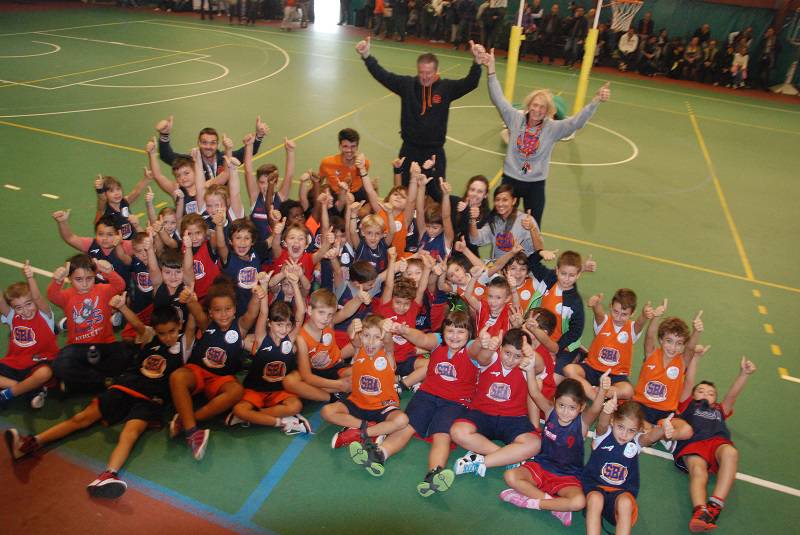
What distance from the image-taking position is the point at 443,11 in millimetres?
22891

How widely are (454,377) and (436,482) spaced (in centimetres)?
91

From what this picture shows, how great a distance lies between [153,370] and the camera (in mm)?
4570

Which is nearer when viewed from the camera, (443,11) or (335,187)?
(335,187)

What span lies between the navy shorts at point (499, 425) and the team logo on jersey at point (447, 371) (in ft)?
1.03

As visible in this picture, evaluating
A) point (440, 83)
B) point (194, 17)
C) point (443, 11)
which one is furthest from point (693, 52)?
point (194, 17)

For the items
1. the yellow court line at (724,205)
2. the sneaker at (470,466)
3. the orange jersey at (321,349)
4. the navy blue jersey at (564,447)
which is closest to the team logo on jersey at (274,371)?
the orange jersey at (321,349)

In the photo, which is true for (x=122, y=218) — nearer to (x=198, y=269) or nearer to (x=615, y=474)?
(x=198, y=269)

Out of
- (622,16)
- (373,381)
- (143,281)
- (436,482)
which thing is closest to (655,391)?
(436,482)

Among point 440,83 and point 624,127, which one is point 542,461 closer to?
point 440,83

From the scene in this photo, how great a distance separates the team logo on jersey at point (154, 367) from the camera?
455 centimetres

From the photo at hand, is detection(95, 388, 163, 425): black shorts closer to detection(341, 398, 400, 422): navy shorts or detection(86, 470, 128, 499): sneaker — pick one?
detection(86, 470, 128, 499): sneaker

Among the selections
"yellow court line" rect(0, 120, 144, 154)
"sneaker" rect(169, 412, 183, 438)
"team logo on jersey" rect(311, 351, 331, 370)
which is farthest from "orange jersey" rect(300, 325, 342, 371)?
"yellow court line" rect(0, 120, 144, 154)

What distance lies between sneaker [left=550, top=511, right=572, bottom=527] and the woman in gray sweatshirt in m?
3.53

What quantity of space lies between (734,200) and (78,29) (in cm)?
1955
